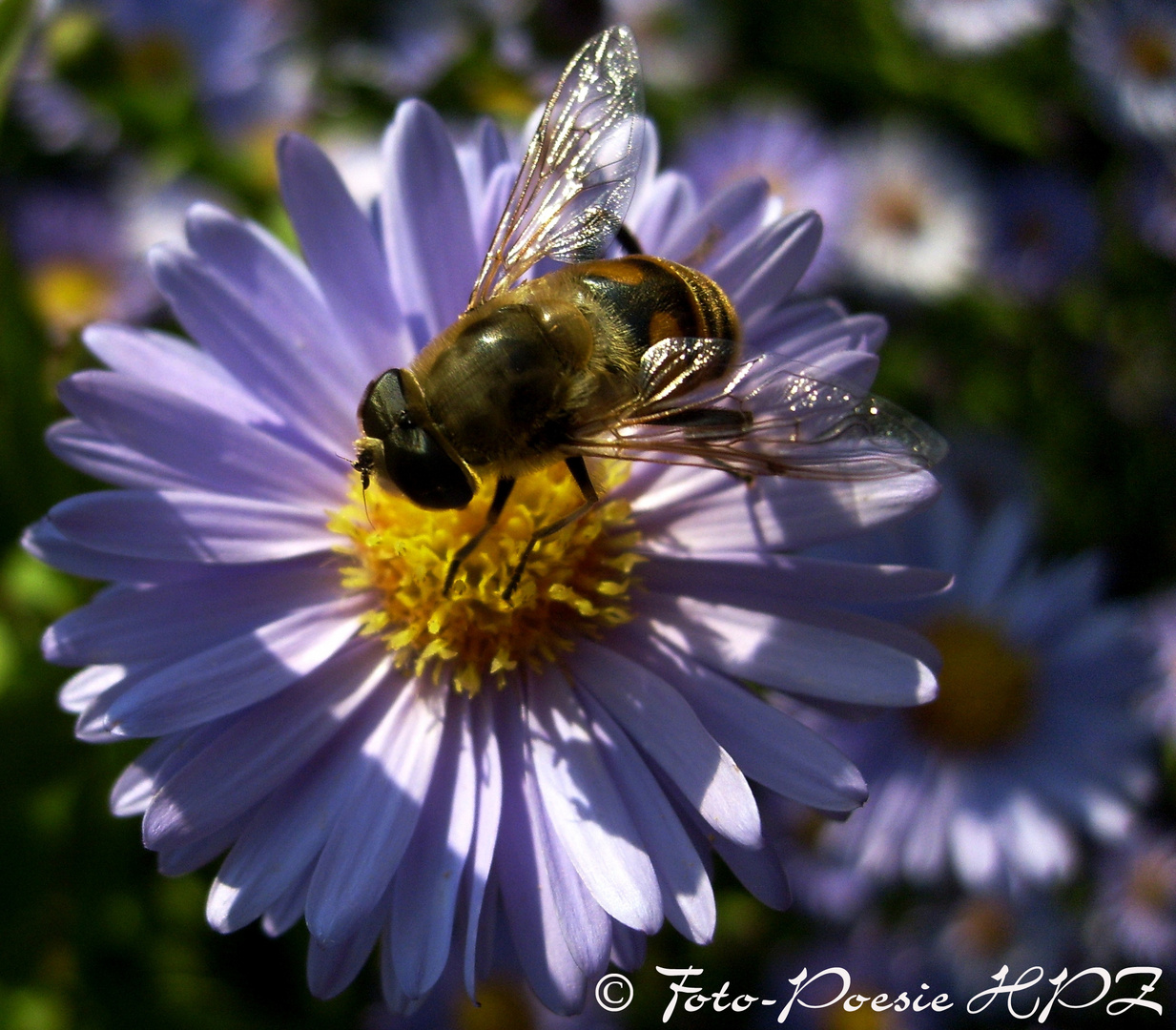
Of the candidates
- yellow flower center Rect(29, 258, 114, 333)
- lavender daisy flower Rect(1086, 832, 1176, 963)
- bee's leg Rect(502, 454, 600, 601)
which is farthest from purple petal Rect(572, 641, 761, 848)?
yellow flower center Rect(29, 258, 114, 333)

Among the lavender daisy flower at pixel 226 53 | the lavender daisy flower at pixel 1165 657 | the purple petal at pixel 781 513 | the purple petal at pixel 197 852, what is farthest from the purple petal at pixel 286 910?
the lavender daisy flower at pixel 226 53

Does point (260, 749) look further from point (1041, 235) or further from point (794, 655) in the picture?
point (1041, 235)

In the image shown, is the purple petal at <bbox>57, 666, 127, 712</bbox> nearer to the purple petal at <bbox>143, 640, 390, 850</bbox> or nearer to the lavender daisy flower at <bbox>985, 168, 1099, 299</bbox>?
the purple petal at <bbox>143, 640, 390, 850</bbox>

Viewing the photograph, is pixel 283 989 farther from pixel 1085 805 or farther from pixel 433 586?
pixel 1085 805

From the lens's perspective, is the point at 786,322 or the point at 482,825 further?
the point at 786,322

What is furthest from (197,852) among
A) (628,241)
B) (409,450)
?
(628,241)

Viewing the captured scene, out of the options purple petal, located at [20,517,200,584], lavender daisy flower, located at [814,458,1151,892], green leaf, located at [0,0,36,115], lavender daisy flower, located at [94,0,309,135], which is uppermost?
green leaf, located at [0,0,36,115]
